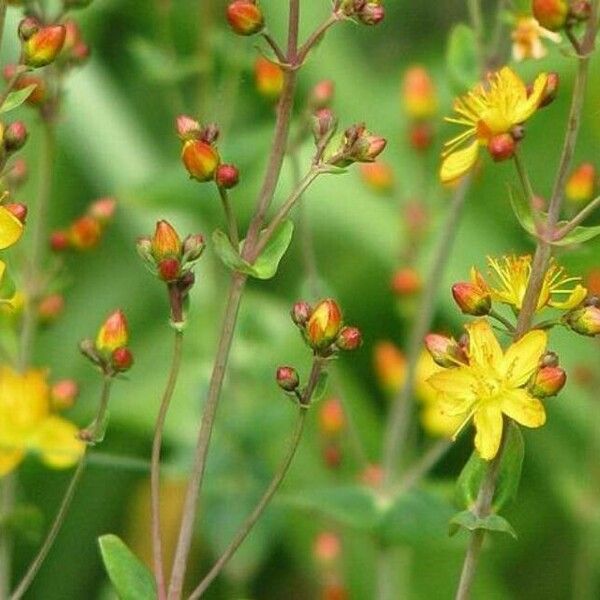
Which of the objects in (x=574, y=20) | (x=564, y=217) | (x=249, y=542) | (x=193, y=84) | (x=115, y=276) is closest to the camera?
(x=574, y=20)

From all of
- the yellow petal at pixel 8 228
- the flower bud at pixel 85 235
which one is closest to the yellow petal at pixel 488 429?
the yellow petal at pixel 8 228

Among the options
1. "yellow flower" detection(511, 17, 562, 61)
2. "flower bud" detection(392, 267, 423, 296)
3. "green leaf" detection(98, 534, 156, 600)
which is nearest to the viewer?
"green leaf" detection(98, 534, 156, 600)

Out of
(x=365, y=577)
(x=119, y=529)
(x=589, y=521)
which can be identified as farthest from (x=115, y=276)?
(x=589, y=521)

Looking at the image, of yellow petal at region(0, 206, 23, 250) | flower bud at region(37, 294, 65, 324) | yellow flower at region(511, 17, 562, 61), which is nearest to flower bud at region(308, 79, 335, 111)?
yellow flower at region(511, 17, 562, 61)

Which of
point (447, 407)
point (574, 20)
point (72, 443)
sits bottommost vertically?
point (72, 443)

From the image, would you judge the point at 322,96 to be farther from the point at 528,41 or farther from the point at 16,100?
the point at 16,100

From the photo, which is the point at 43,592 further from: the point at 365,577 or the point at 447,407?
the point at 447,407

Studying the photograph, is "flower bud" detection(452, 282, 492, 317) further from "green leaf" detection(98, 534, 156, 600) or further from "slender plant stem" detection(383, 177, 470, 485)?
"slender plant stem" detection(383, 177, 470, 485)
